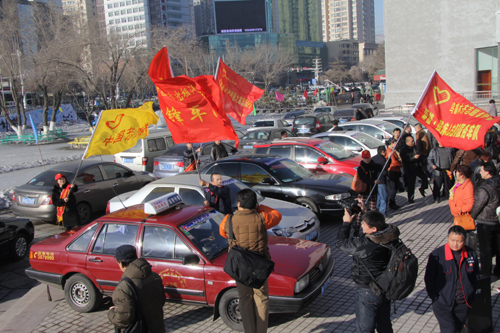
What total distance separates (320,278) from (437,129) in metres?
2.89

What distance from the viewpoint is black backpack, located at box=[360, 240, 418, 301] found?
3.65 metres

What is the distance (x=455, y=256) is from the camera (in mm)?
3873

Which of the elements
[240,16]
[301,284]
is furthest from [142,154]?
[240,16]

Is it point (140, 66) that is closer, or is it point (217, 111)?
point (217, 111)

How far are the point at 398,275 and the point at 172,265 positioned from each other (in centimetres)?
281

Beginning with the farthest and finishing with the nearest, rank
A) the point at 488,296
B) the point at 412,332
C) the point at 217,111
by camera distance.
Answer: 1. the point at 217,111
2. the point at 412,332
3. the point at 488,296

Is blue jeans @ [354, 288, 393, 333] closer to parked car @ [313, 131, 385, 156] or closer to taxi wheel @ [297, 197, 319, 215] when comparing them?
taxi wheel @ [297, 197, 319, 215]

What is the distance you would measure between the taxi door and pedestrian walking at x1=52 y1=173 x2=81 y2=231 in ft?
11.4

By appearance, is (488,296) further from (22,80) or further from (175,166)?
(22,80)

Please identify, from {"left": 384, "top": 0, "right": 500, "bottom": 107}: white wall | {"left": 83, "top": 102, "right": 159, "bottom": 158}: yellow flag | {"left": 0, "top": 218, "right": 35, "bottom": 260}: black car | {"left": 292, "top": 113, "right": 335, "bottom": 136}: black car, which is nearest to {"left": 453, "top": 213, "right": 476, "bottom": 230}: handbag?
{"left": 83, "top": 102, "right": 159, "bottom": 158}: yellow flag

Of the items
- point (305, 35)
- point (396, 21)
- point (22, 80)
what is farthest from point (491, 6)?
point (305, 35)

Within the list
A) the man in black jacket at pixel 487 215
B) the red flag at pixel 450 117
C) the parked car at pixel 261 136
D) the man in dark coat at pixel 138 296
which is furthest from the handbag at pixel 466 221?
the parked car at pixel 261 136

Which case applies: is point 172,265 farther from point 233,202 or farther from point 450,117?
point 450,117

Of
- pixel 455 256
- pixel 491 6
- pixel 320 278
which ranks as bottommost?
pixel 320 278
